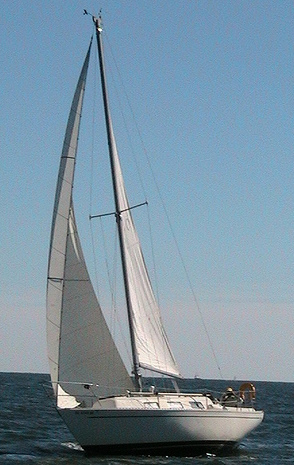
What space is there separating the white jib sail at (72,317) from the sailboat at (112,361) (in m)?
0.03

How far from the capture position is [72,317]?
27031 millimetres

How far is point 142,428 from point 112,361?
2.39m

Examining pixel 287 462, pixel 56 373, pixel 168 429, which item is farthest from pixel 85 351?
pixel 287 462

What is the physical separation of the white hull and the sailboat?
3 centimetres

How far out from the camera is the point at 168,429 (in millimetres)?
25953

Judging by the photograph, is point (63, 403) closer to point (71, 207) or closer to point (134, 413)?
point (134, 413)

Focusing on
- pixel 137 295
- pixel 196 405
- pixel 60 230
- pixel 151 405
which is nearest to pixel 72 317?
pixel 137 295

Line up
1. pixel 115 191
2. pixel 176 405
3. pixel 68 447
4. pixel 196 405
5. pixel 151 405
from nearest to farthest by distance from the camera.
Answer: pixel 151 405
pixel 176 405
pixel 196 405
pixel 115 191
pixel 68 447

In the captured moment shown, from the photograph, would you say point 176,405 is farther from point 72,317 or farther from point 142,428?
point 72,317

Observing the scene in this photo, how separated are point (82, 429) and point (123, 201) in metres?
6.83

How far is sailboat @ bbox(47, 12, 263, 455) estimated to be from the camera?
25844 mm

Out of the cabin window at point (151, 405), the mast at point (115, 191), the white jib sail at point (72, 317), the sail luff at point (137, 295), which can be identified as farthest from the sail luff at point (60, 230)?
the cabin window at point (151, 405)

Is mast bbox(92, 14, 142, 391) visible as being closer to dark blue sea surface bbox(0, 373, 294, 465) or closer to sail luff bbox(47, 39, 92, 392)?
sail luff bbox(47, 39, 92, 392)

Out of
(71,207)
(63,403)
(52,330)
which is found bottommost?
(63,403)
